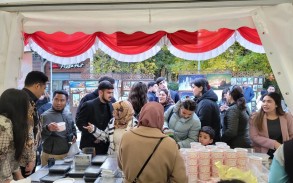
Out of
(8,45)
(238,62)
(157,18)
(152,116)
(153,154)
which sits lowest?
(153,154)

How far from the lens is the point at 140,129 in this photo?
6.48 ft

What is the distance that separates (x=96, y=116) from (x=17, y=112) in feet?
4.85

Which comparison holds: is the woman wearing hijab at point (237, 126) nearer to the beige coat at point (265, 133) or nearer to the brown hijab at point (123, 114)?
the beige coat at point (265, 133)

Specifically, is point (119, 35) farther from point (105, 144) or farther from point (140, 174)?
point (140, 174)

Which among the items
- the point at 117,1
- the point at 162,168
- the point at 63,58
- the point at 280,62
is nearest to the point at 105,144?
the point at 63,58

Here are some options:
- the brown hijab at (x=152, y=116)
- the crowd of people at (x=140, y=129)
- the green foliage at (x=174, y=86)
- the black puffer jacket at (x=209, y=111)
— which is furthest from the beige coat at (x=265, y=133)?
the green foliage at (x=174, y=86)

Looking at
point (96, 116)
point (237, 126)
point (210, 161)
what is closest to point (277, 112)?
point (237, 126)

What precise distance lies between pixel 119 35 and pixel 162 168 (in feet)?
5.98

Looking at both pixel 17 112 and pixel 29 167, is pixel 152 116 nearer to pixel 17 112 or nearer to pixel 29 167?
pixel 17 112

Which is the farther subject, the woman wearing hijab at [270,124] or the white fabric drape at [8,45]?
the woman wearing hijab at [270,124]

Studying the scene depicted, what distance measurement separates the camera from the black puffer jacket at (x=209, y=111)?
3518mm

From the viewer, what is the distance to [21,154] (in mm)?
2078

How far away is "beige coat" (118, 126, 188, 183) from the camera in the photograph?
1899mm

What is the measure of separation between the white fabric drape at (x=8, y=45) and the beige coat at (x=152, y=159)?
4.10 ft
